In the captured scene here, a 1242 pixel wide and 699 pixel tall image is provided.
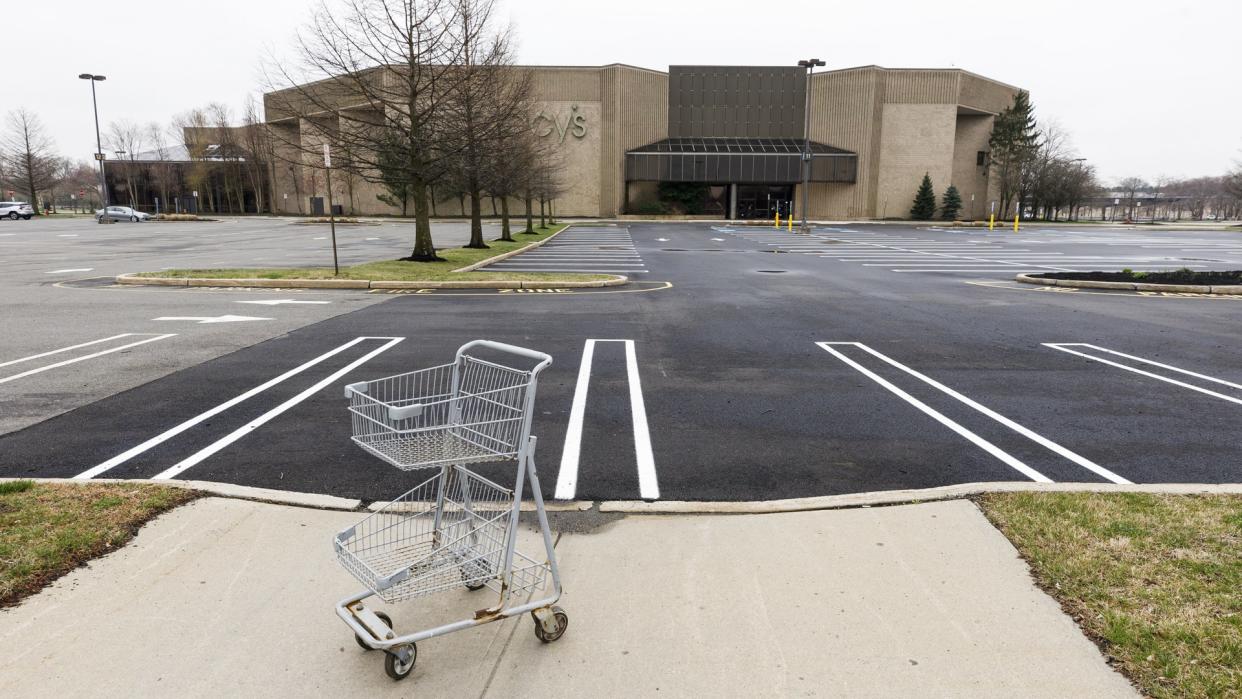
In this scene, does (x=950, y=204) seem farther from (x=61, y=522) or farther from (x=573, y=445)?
(x=61, y=522)

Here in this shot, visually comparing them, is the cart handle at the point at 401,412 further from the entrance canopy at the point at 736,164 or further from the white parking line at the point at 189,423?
the entrance canopy at the point at 736,164

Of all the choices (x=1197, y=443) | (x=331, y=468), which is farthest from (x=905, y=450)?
(x=331, y=468)

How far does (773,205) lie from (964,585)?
64814 mm

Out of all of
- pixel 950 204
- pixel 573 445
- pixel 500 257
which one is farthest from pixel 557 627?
pixel 950 204

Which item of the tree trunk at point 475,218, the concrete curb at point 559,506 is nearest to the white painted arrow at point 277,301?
the concrete curb at point 559,506

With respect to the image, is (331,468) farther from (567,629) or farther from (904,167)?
(904,167)

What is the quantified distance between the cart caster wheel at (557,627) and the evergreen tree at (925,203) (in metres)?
65.7

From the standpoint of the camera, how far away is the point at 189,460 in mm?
5438

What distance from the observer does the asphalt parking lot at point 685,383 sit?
17.7 feet

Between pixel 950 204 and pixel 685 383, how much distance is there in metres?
62.4

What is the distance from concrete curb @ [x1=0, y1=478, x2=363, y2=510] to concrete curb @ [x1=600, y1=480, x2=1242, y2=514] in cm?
172

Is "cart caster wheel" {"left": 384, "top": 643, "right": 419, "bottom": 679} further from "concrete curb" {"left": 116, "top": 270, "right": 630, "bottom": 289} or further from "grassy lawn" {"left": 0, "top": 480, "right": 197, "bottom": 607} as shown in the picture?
"concrete curb" {"left": 116, "top": 270, "right": 630, "bottom": 289}

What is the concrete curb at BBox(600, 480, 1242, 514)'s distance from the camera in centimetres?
461

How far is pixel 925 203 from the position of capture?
62.0 meters
